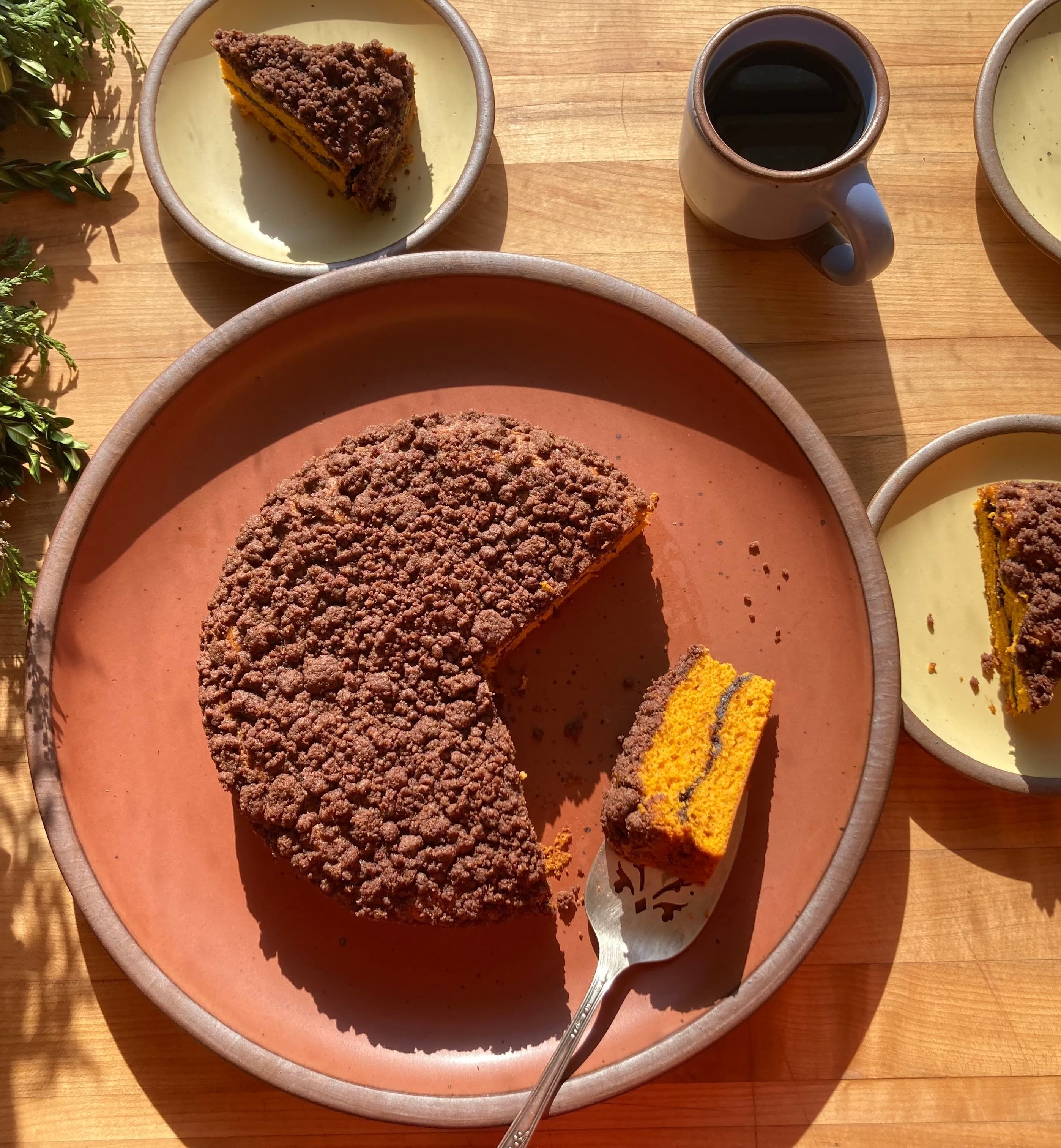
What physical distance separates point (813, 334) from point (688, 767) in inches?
58.4

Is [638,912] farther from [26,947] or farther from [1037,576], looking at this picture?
[26,947]

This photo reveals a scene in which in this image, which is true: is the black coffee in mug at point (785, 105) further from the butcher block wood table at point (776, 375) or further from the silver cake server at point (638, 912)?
the silver cake server at point (638, 912)

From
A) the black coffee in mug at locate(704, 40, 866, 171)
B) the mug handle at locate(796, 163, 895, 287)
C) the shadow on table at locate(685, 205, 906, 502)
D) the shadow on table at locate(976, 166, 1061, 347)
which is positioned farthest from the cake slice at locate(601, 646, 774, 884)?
the shadow on table at locate(976, 166, 1061, 347)

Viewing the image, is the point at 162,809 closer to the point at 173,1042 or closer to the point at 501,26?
the point at 173,1042

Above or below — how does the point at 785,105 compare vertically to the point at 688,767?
above

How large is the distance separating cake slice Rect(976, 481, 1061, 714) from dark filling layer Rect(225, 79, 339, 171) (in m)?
2.25

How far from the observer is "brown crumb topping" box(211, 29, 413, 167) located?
2568 millimetres

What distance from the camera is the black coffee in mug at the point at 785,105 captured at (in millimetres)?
2455

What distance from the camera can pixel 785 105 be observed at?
246cm

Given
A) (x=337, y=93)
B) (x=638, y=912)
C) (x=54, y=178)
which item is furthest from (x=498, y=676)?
(x=54, y=178)

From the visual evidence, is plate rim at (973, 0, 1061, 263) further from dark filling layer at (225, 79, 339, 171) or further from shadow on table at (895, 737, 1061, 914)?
dark filling layer at (225, 79, 339, 171)

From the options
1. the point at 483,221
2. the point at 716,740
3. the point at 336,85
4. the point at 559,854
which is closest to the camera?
the point at 716,740

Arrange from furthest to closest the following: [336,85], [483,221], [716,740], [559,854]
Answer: [483,221] → [336,85] → [559,854] → [716,740]

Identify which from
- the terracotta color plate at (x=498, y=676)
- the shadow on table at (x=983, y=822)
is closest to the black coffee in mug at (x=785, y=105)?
the terracotta color plate at (x=498, y=676)
